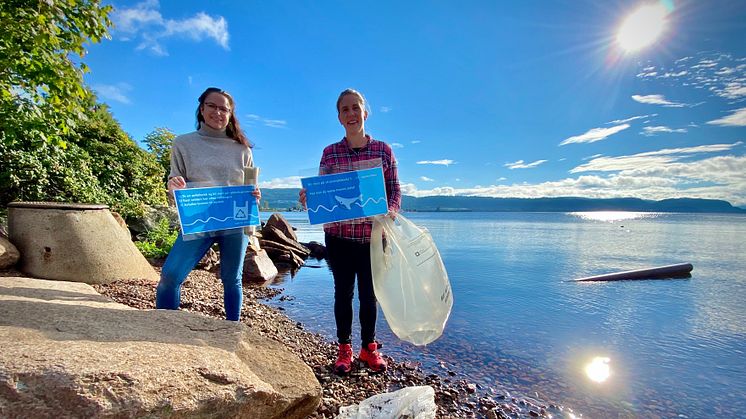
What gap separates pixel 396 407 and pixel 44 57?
6172 millimetres

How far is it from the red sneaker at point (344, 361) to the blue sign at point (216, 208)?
5.39ft

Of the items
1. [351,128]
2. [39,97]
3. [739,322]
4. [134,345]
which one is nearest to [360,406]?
[134,345]

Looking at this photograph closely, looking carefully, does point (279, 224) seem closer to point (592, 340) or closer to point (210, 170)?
point (592, 340)

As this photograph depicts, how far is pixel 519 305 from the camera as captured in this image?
9375 mm

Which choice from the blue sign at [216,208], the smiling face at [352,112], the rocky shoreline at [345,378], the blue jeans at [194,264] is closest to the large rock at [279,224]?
the rocky shoreline at [345,378]

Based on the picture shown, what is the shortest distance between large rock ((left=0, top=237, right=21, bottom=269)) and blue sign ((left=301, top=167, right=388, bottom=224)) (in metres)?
4.95

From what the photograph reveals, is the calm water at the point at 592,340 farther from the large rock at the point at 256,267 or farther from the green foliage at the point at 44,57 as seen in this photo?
the green foliage at the point at 44,57

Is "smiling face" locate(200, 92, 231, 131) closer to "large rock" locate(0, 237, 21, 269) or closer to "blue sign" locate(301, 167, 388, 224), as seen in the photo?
"blue sign" locate(301, 167, 388, 224)

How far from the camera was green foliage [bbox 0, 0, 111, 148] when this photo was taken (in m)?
4.55

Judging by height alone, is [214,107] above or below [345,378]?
above

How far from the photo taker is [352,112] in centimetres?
336

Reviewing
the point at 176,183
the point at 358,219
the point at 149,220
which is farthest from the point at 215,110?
the point at 149,220

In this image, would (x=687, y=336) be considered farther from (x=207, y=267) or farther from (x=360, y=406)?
(x=207, y=267)

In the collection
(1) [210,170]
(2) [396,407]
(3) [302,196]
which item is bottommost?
(2) [396,407]
